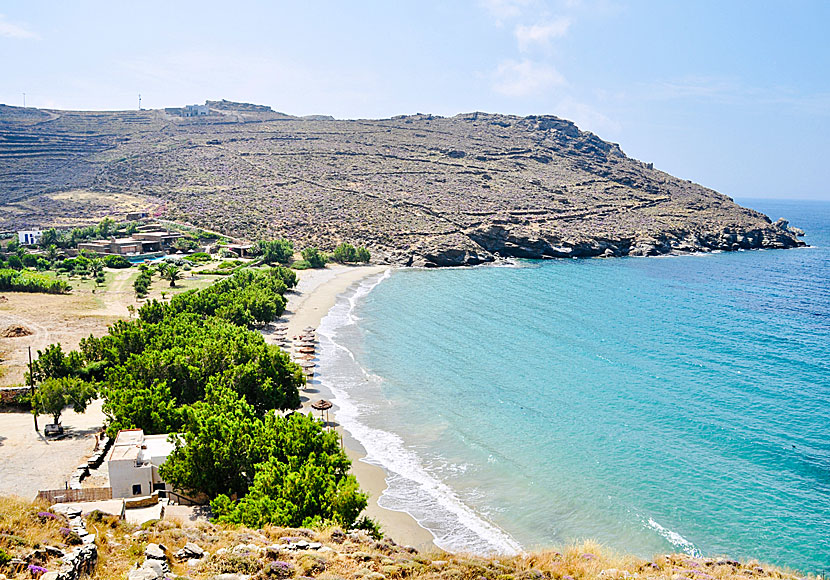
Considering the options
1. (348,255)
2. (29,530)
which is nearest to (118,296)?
(348,255)

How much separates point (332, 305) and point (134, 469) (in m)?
38.8

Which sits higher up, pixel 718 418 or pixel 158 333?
pixel 158 333

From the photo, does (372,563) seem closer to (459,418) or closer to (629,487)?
(629,487)

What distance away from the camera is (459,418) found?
30.7 metres

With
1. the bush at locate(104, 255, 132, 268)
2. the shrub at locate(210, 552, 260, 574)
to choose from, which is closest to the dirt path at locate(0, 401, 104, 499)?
the shrub at locate(210, 552, 260, 574)

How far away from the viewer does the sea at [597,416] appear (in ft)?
69.6

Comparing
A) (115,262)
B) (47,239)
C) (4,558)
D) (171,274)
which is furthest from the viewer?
(47,239)

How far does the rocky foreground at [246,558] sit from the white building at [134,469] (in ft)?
18.1

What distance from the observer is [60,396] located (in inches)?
1060

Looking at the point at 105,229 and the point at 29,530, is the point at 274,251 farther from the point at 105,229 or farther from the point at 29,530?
the point at 29,530

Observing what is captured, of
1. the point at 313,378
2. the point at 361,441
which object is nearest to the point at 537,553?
the point at 361,441

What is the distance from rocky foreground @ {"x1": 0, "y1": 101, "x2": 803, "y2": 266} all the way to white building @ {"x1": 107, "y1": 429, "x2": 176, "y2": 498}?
68.4 meters

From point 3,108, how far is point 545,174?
153m

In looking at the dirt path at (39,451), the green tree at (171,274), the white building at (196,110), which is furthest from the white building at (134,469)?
the white building at (196,110)
